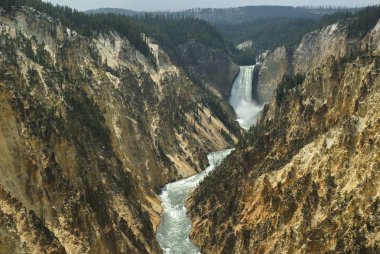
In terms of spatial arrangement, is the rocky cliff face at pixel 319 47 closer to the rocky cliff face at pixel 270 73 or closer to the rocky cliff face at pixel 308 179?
the rocky cliff face at pixel 270 73

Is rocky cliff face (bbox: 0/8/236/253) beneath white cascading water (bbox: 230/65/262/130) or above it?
above

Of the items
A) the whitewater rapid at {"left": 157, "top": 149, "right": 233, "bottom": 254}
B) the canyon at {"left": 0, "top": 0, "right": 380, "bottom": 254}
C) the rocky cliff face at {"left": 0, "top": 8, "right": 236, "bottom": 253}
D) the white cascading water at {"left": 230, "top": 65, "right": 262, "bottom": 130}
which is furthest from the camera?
the white cascading water at {"left": 230, "top": 65, "right": 262, "bottom": 130}

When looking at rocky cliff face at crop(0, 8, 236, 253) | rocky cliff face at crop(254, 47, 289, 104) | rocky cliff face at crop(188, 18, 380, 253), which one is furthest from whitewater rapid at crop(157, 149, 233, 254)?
rocky cliff face at crop(254, 47, 289, 104)

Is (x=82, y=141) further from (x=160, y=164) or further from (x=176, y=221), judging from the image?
(x=160, y=164)

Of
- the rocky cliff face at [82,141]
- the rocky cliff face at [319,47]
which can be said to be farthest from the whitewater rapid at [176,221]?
the rocky cliff face at [319,47]

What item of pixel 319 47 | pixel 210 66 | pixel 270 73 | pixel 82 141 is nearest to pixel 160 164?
pixel 82 141

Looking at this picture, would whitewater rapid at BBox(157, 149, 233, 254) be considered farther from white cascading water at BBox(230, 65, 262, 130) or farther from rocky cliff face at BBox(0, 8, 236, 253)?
white cascading water at BBox(230, 65, 262, 130)

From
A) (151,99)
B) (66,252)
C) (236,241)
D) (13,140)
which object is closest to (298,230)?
(236,241)
